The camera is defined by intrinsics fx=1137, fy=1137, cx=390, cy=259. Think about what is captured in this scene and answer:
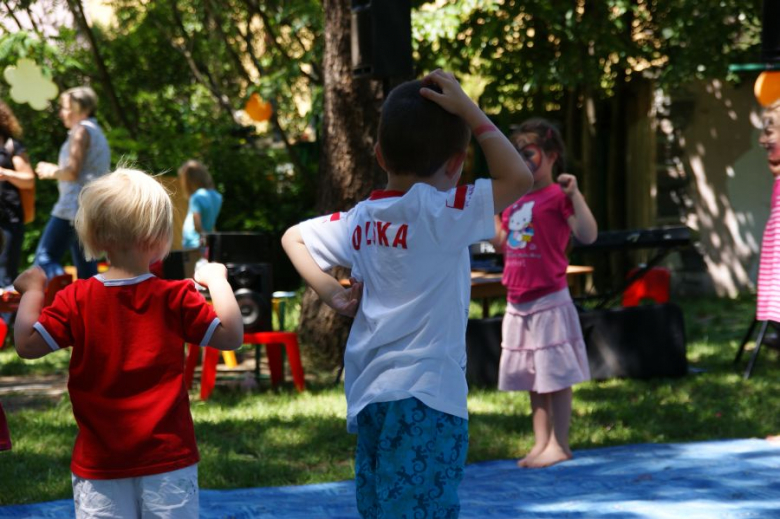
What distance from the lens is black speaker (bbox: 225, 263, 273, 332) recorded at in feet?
22.3

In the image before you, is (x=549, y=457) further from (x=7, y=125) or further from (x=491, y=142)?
(x=7, y=125)

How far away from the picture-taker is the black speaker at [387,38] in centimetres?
634

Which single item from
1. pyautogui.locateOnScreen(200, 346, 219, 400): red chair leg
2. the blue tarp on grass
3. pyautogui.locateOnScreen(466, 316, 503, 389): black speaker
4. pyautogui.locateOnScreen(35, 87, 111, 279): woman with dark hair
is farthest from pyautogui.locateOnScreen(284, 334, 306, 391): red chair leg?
the blue tarp on grass

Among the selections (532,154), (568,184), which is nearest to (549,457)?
(568,184)

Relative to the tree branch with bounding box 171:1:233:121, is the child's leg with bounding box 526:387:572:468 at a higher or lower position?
lower

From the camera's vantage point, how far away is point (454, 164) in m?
2.72

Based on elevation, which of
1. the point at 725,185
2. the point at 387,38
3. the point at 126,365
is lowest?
the point at 126,365

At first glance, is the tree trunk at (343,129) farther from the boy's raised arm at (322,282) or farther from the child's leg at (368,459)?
the child's leg at (368,459)

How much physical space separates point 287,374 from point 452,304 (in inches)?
203

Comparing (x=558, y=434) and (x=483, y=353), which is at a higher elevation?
(x=483, y=353)

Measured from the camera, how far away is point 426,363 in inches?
103

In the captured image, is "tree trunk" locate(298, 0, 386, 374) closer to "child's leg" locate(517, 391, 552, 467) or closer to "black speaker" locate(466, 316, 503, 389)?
"black speaker" locate(466, 316, 503, 389)

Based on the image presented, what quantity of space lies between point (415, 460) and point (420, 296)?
0.38 metres

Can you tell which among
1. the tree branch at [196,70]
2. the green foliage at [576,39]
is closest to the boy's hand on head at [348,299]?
the green foliage at [576,39]
